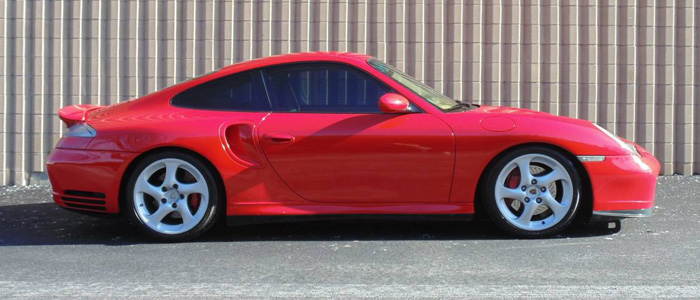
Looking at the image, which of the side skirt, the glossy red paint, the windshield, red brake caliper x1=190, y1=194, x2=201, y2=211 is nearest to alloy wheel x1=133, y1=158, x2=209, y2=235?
red brake caliper x1=190, y1=194, x2=201, y2=211

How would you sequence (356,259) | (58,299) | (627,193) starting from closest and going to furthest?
(58,299) < (356,259) < (627,193)

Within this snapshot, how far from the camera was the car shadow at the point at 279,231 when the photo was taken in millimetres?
6797

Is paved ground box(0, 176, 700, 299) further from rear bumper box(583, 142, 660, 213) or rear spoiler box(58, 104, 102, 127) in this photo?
rear spoiler box(58, 104, 102, 127)

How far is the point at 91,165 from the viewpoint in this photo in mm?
6723

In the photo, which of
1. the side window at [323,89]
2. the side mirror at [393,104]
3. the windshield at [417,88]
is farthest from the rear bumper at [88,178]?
the windshield at [417,88]

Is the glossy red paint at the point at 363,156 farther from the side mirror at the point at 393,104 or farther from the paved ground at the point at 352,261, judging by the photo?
the paved ground at the point at 352,261

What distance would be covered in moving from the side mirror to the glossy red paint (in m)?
0.08

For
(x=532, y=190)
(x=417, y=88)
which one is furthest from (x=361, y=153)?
(x=532, y=190)

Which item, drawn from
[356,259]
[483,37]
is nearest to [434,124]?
[356,259]

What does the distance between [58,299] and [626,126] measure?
642 centimetres

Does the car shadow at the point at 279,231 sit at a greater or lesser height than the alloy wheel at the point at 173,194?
lesser

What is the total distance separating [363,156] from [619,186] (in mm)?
1660

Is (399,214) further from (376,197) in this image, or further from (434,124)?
(434,124)

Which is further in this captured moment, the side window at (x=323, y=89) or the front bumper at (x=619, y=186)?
the side window at (x=323, y=89)
